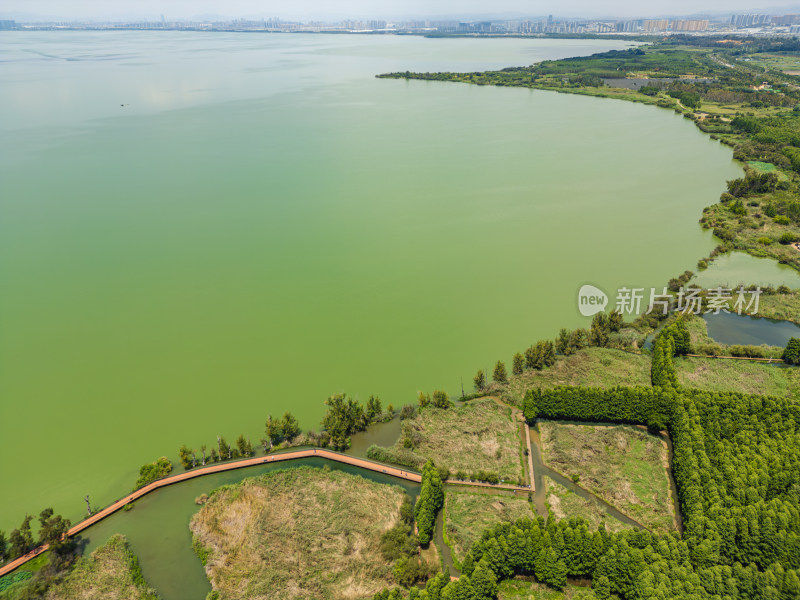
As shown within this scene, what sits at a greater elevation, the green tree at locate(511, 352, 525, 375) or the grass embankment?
the green tree at locate(511, 352, 525, 375)

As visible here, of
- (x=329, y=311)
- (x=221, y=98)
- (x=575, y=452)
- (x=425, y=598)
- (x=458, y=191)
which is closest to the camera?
(x=425, y=598)

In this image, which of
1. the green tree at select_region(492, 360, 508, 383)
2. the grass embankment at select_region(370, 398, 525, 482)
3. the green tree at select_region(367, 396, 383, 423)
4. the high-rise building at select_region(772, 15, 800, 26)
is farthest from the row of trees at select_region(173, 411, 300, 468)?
the high-rise building at select_region(772, 15, 800, 26)

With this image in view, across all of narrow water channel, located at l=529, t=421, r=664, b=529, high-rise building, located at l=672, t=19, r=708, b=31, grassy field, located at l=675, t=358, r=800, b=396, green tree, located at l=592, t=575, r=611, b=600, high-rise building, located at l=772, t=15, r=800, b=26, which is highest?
high-rise building, located at l=772, t=15, r=800, b=26

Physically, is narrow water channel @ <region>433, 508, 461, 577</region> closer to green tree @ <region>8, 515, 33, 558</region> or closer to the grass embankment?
the grass embankment

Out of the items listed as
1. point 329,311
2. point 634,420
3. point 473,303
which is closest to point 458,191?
point 473,303

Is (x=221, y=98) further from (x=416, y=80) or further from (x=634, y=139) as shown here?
(x=634, y=139)

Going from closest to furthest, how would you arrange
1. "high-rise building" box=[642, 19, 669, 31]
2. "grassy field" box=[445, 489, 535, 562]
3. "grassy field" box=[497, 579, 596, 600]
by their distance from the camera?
"grassy field" box=[497, 579, 596, 600]
"grassy field" box=[445, 489, 535, 562]
"high-rise building" box=[642, 19, 669, 31]
